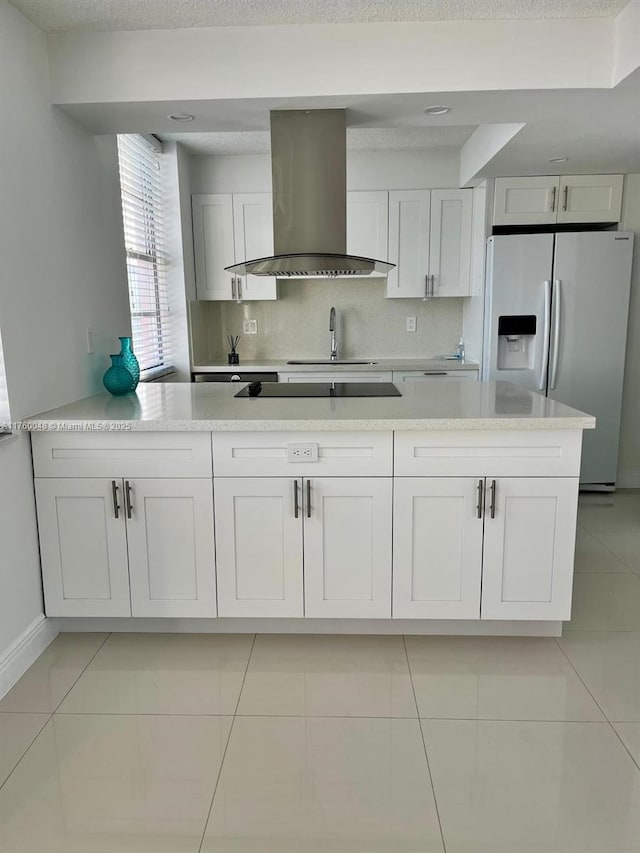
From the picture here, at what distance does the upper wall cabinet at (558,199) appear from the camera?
3984 mm

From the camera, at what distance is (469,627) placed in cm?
244

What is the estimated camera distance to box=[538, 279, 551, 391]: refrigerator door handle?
4.02 m

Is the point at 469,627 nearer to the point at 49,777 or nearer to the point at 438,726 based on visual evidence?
the point at 438,726

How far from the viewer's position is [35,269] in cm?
238

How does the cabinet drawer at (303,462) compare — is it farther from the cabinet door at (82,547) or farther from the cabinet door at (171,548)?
the cabinet door at (82,547)

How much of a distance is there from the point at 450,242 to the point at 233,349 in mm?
1898

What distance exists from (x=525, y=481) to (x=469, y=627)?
665 millimetres

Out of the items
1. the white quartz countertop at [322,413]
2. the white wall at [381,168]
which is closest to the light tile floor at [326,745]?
the white quartz countertop at [322,413]

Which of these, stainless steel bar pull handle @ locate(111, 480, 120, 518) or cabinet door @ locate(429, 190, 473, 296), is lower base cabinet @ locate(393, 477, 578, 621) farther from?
cabinet door @ locate(429, 190, 473, 296)

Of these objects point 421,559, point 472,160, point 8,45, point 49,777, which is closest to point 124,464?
point 49,777

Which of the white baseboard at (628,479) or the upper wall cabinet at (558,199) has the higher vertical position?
the upper wall cabinet at (558,199)

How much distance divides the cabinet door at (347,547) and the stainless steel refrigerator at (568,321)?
2276 mm

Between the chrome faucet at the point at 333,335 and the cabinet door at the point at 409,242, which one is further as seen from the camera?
the chrome faucet at the point at 333,335

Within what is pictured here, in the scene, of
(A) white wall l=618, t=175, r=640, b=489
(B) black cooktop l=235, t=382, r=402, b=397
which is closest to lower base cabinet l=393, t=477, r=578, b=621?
(B) black cooktop l=235, t=382, r=402, b=397
